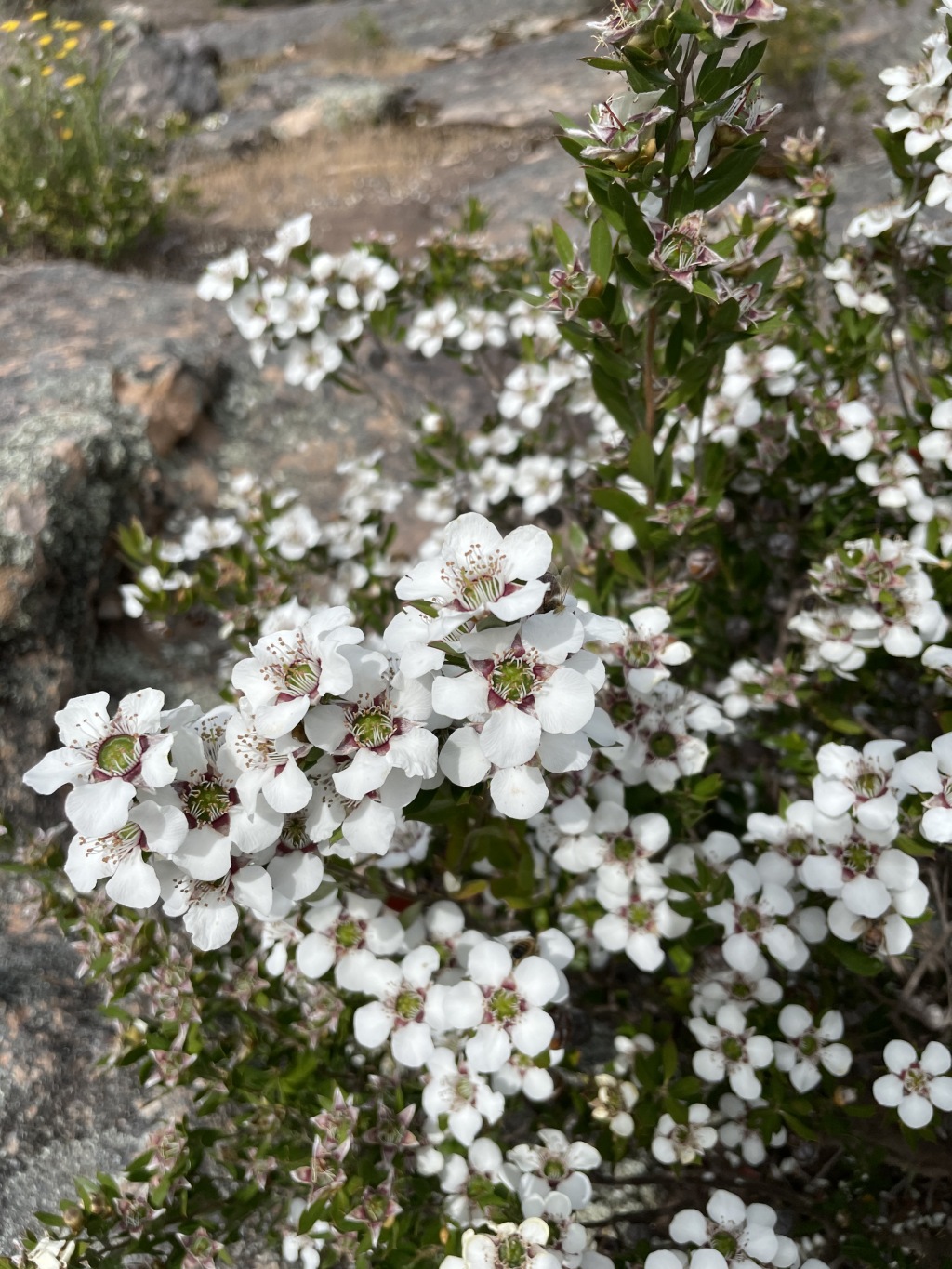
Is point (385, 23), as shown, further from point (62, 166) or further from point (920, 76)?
point (920, 76)

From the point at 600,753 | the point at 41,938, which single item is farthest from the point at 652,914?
the point at 41,938

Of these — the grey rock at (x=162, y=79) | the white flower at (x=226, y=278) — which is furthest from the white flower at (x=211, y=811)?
the grey rock at (x=162, y=79)

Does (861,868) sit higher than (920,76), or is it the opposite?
(920,76)

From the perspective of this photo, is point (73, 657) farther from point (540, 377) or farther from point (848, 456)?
point (848, 456)

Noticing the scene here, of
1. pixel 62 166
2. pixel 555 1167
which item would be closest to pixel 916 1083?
pixel 555 1167

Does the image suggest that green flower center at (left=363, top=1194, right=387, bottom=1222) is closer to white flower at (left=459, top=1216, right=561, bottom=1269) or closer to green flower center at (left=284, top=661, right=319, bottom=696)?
white flower at (left=459, top=1216, right=561, bottom=1269)

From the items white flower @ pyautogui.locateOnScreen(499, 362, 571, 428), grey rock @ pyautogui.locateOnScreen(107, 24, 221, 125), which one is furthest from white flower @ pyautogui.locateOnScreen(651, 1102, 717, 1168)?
grey rock @ pyautogui.locateOnScreen(107, 24, 221, 125)

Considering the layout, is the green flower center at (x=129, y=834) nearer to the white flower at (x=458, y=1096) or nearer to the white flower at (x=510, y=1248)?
the white flower at (x=458, y=1096)
